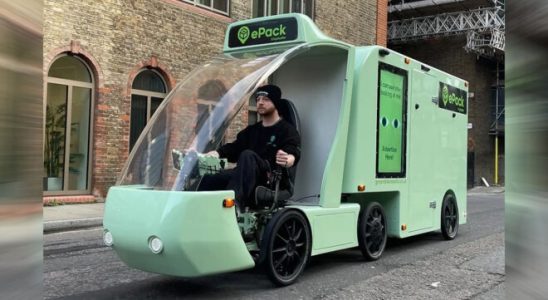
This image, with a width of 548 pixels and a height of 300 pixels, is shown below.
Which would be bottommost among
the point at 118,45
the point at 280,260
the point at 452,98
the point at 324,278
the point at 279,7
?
the point at 324,278

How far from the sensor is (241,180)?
4.94m

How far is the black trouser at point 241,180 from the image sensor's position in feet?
16.1

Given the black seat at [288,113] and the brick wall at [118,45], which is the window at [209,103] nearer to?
the black seat at [288,113]

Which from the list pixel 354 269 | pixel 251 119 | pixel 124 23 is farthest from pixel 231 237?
pixel 124 23

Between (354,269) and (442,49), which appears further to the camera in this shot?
(442,49)

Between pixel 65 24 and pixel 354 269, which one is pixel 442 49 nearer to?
pixel 65 24

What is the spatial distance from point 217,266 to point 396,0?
75.7ft

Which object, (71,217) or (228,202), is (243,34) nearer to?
(228,202)

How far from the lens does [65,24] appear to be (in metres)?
11.4

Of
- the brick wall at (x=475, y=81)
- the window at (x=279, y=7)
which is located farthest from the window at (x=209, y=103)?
the brick wall at (x=475, y=81)

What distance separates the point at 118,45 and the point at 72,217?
14.5 ft

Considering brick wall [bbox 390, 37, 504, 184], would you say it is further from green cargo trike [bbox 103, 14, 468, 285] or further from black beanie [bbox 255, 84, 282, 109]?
black beanie [bbox 255, 84, 282, 109]

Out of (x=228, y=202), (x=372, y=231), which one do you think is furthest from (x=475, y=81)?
(x=228, y=202)

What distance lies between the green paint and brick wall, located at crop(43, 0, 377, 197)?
4.91 metres
